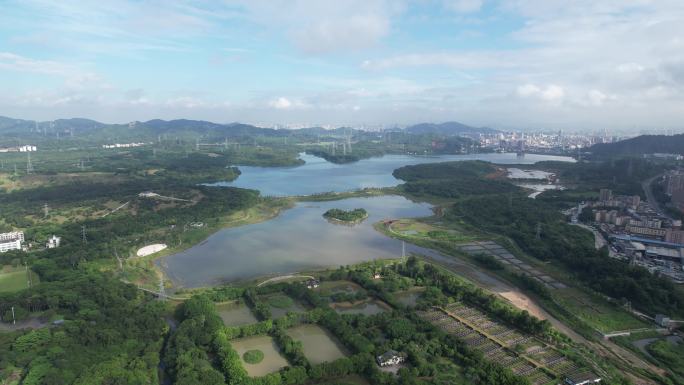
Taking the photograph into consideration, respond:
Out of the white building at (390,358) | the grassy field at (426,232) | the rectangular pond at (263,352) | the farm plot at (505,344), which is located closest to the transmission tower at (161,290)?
the rectangular pond at (263,352)

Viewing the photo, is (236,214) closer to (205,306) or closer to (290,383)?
(205,306)

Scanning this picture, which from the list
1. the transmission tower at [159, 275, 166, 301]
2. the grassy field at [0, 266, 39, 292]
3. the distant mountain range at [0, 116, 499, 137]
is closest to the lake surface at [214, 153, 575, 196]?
the transmission tower at [159, 275, 166, 301]

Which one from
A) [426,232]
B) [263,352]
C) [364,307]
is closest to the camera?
[263,352]

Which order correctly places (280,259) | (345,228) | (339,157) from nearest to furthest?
(280,259) → (345,228) → (339,157)

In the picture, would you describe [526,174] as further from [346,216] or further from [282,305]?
[282,305]

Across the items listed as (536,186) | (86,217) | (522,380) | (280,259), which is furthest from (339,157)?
(522,380)

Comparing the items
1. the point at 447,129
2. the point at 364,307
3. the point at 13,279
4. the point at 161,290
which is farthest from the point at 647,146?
the point at 447,129
